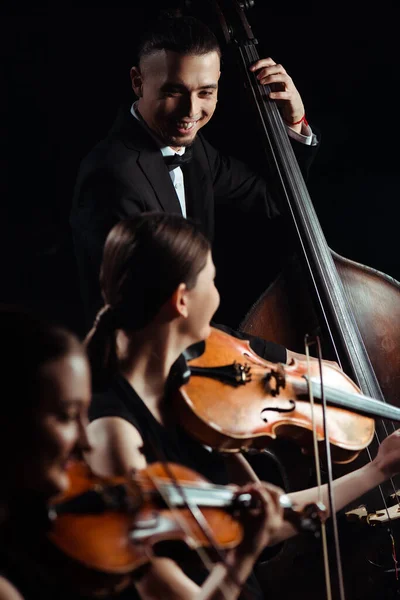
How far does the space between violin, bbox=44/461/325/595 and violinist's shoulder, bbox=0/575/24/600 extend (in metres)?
0.15

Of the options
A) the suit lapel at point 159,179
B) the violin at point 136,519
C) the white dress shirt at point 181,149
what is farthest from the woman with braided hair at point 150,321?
the white dress shirt at point 181,149

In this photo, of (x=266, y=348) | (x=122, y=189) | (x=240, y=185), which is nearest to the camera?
(x=266, y=348)

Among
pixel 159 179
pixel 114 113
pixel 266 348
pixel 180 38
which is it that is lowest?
pixel 266 348

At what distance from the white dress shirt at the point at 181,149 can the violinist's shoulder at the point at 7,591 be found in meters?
1.21

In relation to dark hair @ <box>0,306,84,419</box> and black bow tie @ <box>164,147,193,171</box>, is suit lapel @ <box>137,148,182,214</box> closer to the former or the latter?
black bow tie @ <box>164,147,193,171</box>

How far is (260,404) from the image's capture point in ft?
4.61

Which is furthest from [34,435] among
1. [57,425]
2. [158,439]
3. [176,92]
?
[176,92]

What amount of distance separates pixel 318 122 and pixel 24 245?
3.09 ft

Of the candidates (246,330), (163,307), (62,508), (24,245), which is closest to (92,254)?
(24,245)

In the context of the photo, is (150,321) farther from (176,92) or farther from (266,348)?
(176,92)

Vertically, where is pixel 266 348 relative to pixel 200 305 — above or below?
below

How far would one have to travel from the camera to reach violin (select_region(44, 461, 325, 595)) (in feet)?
2.73

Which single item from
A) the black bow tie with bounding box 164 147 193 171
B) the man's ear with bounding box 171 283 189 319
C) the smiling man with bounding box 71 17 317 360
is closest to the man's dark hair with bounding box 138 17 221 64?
the smiling man with bounding box 71 17 317 360

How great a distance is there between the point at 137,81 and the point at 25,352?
4.10 feet
